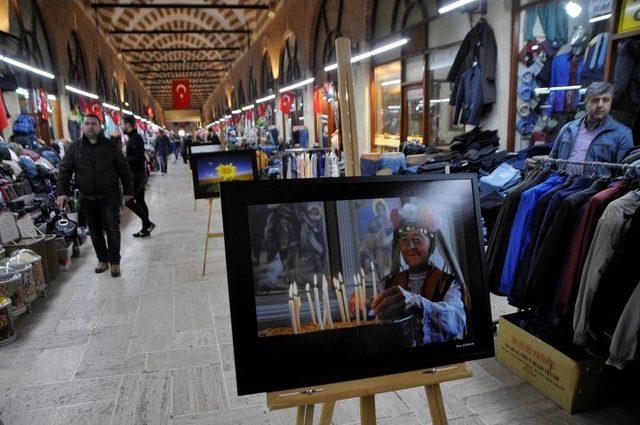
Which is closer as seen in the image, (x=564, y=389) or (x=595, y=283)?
(x=595, y=283)

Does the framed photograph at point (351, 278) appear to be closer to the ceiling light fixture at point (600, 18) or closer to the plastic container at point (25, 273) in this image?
the plastic container at point (25, 273)

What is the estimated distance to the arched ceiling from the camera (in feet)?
52.8

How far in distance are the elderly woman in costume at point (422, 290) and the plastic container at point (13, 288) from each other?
3.19m

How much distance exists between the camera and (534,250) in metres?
2.41

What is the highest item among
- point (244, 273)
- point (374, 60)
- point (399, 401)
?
point (374, 60)

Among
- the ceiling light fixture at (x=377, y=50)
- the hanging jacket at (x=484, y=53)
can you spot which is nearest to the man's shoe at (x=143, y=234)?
the ceiling light fixture at (x=377, y=50)

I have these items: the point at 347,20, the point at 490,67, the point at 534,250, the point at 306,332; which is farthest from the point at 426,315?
the point at 347,20

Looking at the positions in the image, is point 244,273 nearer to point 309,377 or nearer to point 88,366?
point 309,377

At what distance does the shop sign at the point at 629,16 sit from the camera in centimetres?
381

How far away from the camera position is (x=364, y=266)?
53.8 inches

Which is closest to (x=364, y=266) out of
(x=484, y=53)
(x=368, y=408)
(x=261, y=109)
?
(x=368, y=408)

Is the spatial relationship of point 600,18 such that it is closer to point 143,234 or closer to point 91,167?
point 91,167

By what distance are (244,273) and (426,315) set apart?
571 mm

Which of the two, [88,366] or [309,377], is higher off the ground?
[309,377]
